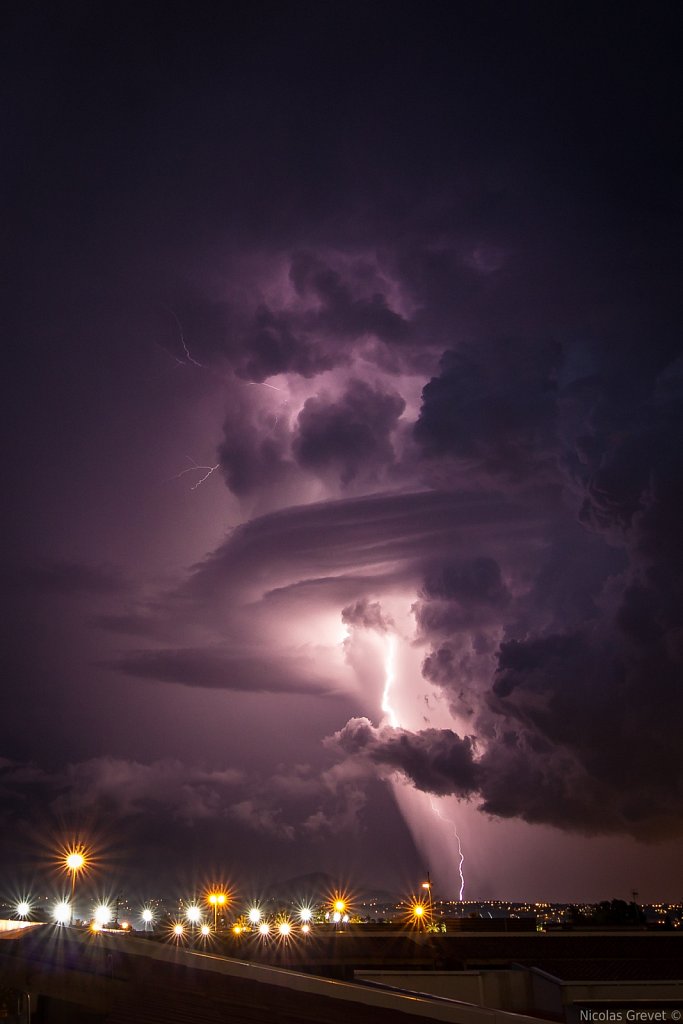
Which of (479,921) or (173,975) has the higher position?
(479,921)

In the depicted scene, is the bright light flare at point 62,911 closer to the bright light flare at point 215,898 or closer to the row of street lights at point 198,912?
the row of street lights at point 198,912

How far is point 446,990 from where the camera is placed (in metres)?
29.7

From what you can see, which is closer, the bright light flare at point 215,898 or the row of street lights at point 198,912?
the row of street lights at point 198,912

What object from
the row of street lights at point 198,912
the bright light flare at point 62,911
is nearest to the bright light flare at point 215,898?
the row of street lights at point 198,912

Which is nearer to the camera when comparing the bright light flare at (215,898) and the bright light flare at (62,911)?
the bright light flare at (62,911)

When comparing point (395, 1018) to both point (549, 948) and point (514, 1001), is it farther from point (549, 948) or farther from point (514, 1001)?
point (549, 948)

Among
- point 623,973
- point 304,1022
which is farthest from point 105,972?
point 623,973

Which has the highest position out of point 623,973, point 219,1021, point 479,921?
point 479,921

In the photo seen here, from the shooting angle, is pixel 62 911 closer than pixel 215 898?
Yes

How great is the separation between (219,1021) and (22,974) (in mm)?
2654

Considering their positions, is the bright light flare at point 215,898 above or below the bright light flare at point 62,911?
above

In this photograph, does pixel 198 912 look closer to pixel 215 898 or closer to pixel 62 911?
pixel 215 898

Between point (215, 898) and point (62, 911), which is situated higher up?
point (215, 898)

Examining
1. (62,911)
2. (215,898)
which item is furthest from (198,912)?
(62,911)
